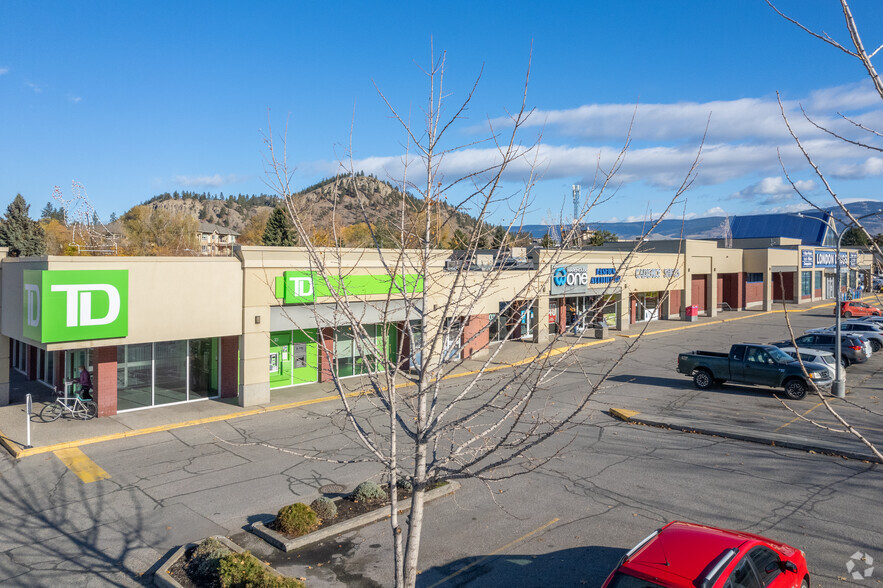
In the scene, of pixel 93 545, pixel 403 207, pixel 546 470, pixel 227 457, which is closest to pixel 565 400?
pixel 546 470

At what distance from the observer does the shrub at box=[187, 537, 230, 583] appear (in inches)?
362

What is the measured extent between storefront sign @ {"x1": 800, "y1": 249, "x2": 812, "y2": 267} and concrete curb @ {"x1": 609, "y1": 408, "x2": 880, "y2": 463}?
163 feet

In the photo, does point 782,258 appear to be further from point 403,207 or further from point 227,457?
point 403,207

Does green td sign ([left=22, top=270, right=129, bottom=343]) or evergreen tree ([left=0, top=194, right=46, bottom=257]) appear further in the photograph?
evergreen tree ([left=0, top=194, right=46, bottom=257])

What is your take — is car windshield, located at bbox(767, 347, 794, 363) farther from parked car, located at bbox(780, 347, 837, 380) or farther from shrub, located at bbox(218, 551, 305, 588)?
shrub, located at bbox(218, 551, 305, 588)

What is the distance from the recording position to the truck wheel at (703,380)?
23500mm

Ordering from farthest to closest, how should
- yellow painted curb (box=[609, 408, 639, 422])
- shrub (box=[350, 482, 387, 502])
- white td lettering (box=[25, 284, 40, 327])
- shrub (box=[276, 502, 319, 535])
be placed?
yellow painted curb (box=[609, 408, 639, 422]) < white td lettering (box=[25, 284, 40, 327]) < shrub (box=[350, 482, 387, 502]) < shrub (box=[276, 502, 319, 535])

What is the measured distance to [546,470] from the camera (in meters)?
14.0

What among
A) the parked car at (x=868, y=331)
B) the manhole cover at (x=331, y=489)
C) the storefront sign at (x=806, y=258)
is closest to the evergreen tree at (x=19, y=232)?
the manhole cover at (x=331, y=489)

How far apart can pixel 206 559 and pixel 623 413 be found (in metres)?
13.6

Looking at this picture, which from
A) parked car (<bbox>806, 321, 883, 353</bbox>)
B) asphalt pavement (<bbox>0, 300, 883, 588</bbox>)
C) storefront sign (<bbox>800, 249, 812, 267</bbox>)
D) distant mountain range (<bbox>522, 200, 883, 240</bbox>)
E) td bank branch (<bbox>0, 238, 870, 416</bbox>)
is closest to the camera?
distant mountain range (<bbox>522, 200, 883, 240</bbox>)

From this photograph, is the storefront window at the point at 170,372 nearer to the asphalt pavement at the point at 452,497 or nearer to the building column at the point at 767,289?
the asphalt pavement at the point at 452,497

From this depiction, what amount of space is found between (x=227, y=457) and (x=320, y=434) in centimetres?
277

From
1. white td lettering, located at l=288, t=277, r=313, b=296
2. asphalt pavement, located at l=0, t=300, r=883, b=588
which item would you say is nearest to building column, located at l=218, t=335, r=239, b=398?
asphalt pavement, located at l=0, t=300, r=883, b=588
